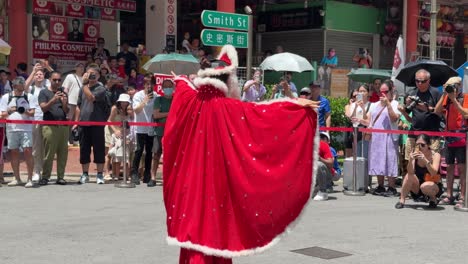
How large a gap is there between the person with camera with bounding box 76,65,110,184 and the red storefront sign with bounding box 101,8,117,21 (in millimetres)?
9913

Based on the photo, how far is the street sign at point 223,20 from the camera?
13578mm

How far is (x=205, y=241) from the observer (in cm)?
527

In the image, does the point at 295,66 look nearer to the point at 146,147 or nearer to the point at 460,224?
the point at 146,147

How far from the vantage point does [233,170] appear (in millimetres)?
5359

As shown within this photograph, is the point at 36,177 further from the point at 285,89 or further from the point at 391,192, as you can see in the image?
the point at 391,192

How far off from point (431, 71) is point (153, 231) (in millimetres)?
6086

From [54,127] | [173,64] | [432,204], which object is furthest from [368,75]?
[54,127]

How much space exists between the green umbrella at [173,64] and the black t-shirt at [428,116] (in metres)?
5.41

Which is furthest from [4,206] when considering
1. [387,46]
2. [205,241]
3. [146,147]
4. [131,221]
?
[387,46]

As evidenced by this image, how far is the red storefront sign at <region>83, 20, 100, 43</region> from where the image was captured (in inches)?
867

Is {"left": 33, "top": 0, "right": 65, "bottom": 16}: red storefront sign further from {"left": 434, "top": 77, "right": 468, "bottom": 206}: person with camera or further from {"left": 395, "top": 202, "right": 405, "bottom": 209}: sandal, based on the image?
{"left": 395, "top": 202, "right": 405, "bottom": 209}: sandal

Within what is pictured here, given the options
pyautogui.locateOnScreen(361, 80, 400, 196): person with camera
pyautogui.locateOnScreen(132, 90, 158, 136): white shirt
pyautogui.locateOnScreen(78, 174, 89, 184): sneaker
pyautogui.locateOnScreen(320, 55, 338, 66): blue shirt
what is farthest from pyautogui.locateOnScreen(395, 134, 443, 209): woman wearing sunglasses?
pyautogui.locateOnScreen(320, 55, 338, 66): blue shirt

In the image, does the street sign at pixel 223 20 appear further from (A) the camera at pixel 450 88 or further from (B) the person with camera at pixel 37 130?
(A) the camera at pixel 450 88

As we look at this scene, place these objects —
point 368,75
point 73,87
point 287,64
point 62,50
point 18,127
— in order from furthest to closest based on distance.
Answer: point 62,50 → point 368,75 → point 287,64 → point 73,87 → point 18,127
